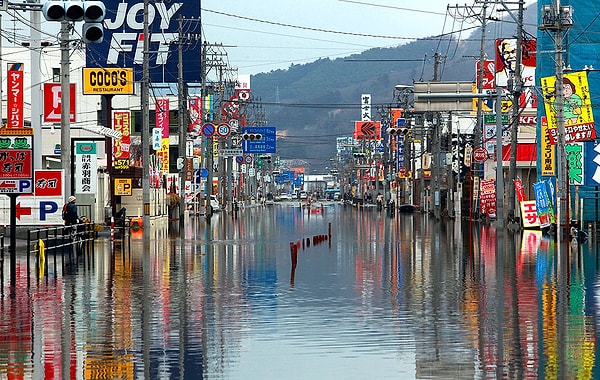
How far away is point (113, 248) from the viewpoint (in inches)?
1572

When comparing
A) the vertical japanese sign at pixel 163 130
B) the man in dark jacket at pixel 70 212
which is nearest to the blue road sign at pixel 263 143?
the vertical japanese sign at pixel 163 130

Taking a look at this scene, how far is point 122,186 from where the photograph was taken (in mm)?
58531

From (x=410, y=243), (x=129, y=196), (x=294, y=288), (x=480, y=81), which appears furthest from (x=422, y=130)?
(x=294, y=288)

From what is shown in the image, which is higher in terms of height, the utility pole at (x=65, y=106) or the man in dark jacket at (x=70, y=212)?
the utility pole at (x=65, y=106)

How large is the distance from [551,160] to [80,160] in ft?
70.8

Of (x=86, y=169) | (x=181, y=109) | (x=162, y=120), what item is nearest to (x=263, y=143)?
(x=162, y=120)

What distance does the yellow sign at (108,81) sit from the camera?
55438mm

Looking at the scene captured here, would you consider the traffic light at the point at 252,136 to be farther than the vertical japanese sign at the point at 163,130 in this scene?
Yes

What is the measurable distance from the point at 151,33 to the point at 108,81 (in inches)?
827

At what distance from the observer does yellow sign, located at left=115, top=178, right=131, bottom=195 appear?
58406 mm

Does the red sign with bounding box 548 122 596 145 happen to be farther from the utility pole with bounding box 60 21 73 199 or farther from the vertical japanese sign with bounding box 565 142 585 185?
the utility pole with bounding box 60 21 73 199

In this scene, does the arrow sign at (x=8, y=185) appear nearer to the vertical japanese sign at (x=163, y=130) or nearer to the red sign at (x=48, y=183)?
the red sign at (x=48, y=183)

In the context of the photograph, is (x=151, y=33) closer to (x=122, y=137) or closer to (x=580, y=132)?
(x=122, y=137)

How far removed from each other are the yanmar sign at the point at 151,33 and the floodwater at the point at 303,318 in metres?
43.6
